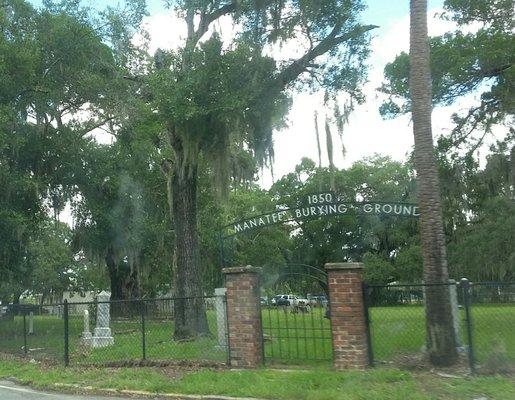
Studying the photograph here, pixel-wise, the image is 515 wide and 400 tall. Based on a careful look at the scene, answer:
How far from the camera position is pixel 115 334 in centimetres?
1908

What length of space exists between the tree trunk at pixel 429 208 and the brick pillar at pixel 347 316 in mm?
1097

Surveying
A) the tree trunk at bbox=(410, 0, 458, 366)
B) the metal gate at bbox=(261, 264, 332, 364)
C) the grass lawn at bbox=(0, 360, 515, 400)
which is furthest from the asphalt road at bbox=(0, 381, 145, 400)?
the tree trunk at bbox=(410, 0, 458, 366)

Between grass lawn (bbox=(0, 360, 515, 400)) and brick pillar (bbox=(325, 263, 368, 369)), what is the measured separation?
39 cm

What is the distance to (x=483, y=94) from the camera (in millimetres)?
18562

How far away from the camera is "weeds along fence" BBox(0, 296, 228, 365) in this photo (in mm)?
13164

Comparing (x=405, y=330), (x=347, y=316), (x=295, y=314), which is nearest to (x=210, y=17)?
(x=295, y=314)

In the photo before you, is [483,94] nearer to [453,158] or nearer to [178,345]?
[453,158]

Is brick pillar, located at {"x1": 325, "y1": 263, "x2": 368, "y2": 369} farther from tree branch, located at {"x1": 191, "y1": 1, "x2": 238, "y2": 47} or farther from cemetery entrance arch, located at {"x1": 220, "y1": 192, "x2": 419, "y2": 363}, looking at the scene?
tree branch, located at {"x1": 191, "y1": 1, "x2": 238, "y2": 47}

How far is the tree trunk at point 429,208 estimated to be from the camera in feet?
31.7

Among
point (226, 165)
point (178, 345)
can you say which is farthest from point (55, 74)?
point (178, 345)

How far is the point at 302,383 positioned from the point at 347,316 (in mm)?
1473

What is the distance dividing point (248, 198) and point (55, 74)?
26254 millimetres

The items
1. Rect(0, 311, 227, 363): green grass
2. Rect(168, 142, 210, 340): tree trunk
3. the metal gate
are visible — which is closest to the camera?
the metal gate

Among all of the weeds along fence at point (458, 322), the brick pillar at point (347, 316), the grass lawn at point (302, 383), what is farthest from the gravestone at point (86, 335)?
the weeds along fence at point (458, 322)
